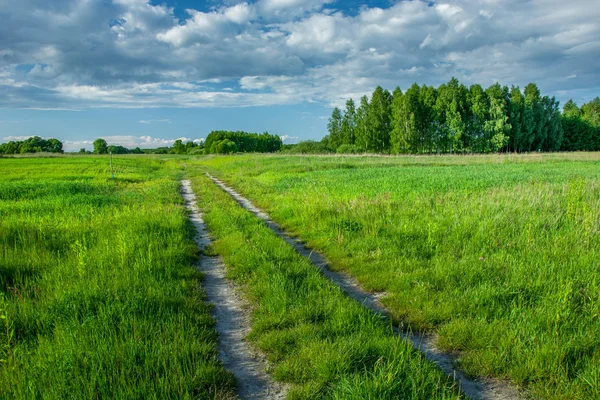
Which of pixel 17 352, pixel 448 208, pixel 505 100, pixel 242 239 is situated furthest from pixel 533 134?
pixel 17 352

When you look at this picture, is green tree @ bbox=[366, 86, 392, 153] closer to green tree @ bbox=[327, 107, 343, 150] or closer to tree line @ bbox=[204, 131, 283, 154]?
green tree @ bbox=[327, 107, 343, 150]

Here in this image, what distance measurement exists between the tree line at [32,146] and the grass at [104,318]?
13225cm

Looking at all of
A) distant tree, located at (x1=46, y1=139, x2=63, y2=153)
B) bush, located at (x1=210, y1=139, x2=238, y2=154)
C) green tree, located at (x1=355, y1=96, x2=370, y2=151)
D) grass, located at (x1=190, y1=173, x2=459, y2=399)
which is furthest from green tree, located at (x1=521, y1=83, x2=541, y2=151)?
distant tree, located at (x1=46, y1=139, x2=63, y2=153)

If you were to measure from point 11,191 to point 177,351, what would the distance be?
63.2 ft

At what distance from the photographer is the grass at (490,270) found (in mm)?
3600

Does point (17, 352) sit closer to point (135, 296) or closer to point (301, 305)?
point (135, 296)

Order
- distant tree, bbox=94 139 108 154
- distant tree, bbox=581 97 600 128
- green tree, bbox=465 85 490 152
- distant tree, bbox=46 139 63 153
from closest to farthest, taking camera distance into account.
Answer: green tree, bbox=465 85 490 152, distant tree, bbox=581 97 600 128, distant tree, bbox=46 139 63 153, distant tree, bbox=94 139 108 154

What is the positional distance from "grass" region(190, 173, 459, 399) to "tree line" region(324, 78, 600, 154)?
6325 centimetres

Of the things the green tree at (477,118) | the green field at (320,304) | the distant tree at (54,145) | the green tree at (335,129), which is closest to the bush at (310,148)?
the green tree at (335,129)

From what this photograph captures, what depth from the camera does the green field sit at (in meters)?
3.27

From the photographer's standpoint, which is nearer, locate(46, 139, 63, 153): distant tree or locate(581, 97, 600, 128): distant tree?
locate(581, 97, 600, 128): distant tree

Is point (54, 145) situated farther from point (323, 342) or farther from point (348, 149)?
point (323, 342)

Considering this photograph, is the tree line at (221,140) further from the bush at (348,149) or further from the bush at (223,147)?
the bush at (348,149)

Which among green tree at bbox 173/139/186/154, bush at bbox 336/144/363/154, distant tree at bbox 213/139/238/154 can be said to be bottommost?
bush at bbox 336/144/363/154
